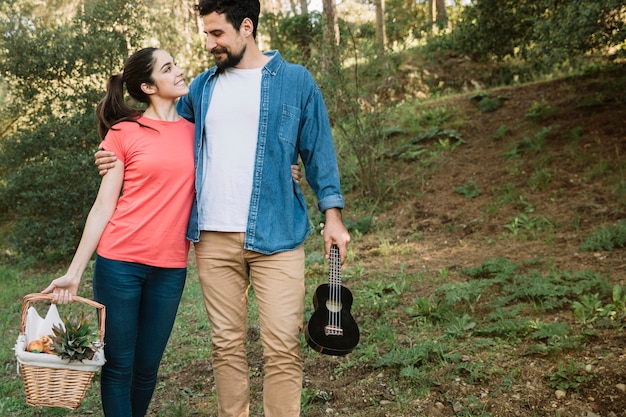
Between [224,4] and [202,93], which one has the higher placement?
[224,4]

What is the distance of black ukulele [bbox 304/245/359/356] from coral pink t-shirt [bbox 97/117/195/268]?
2.29 feet

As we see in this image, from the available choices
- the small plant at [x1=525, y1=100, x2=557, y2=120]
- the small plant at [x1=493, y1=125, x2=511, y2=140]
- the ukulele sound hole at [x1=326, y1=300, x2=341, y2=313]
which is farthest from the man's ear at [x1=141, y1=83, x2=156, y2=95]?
the small plant at [x1=525, y1=100, x2=557, y2=120]

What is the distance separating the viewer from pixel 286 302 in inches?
116

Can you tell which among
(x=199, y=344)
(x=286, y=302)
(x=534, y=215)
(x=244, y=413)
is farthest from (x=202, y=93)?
(x=534, y=215)

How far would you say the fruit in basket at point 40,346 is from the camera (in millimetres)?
2654

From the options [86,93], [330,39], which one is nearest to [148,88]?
[330,39]

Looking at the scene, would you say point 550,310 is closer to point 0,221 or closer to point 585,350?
point 585,350

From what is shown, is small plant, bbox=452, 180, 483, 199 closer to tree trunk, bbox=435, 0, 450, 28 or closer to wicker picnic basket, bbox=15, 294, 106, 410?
wicker picnic basket, bbox=15, 294, 106, 410

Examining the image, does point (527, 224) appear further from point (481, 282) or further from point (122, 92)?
point (122, 92)

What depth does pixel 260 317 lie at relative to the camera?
299 cm

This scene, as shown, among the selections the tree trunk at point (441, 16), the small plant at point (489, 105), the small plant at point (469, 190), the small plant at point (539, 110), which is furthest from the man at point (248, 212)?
the tree trunk at point (441, 16)

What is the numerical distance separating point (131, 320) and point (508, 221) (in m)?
5.45

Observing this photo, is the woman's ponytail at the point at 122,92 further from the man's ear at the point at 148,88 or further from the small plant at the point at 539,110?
the small plant at the point at 539,110

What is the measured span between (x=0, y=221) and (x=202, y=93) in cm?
1169
